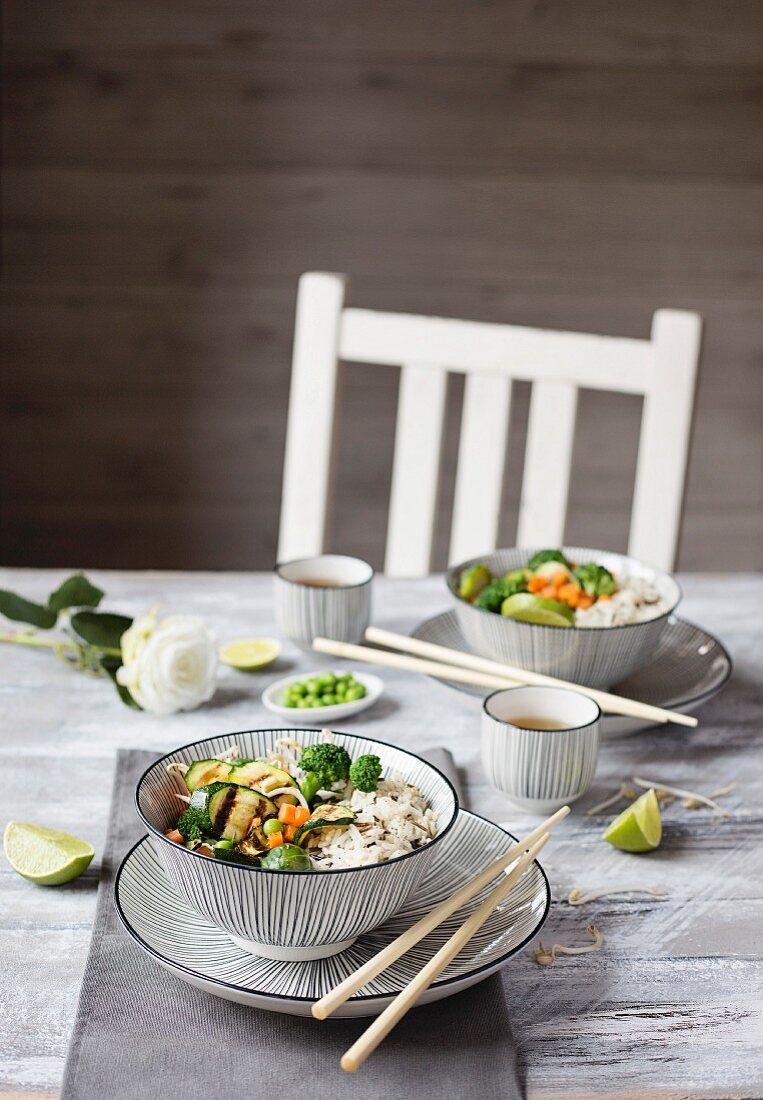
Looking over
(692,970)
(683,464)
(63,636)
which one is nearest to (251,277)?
(683,464)

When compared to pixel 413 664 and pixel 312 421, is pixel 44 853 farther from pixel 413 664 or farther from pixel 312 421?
pixel 312 421

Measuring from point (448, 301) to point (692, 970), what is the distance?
7.72 feet

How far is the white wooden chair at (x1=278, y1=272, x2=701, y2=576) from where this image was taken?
1.69 meters

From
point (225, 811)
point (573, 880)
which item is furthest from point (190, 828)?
point (573, 880)

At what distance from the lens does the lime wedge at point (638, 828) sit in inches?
37.1

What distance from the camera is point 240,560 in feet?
10.3

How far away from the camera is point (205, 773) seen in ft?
2.65

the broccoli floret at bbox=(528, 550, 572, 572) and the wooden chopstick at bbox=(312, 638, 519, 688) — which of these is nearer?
the wooden chopstick at bbox=(312, 638, 519, 688)

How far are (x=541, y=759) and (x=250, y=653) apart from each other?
0.44 meters

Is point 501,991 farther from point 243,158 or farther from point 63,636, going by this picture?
point 243,158

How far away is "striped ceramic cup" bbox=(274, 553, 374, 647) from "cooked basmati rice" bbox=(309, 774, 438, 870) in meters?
0.51

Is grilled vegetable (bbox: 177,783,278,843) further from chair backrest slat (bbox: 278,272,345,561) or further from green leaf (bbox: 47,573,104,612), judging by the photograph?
chair backrest slat (bbox: 278,272,345,561)

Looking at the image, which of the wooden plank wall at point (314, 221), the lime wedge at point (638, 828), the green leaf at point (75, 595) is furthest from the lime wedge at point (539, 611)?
the wooden plank wall at point (314, 221)

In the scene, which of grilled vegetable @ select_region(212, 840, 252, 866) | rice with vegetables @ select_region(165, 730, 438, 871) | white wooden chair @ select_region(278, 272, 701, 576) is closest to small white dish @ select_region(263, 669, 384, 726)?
rice with vegetables @ select_region(165, 730, 438, 871)
